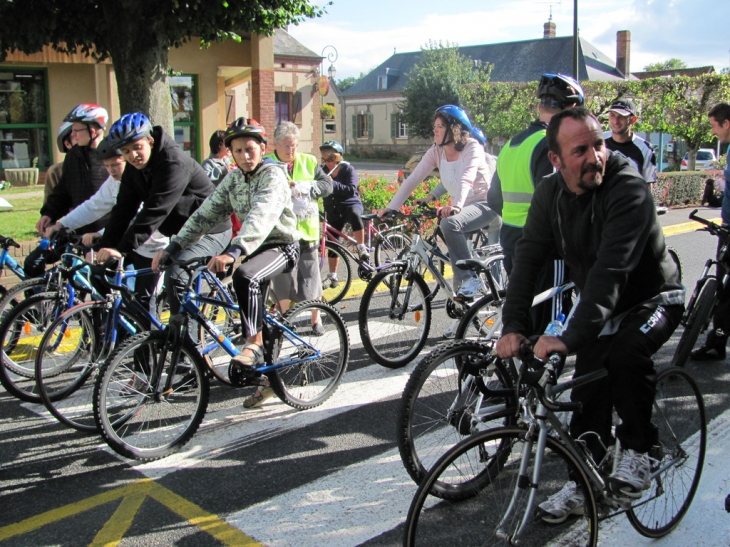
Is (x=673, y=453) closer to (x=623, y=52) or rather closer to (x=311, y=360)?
(x=311, y=360)

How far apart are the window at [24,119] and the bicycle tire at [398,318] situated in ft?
52.9

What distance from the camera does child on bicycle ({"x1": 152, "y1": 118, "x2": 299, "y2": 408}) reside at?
4.39 metres

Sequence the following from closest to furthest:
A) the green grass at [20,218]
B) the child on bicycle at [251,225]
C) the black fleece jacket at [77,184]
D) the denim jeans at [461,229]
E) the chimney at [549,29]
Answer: the child on bicycle at [251,225], the black fleece jacket at [77,184], the denim jeans at [461,229], the green grass at [20,218], the chimney at [549,29]

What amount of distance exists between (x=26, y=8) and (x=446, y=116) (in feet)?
20.3

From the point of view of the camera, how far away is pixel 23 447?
4.26 m

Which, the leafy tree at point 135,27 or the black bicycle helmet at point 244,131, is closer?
the black bicycle helmet at point 244,131

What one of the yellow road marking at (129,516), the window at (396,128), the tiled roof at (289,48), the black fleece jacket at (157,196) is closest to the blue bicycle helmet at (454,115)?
the black fleece jacket at (157,196)

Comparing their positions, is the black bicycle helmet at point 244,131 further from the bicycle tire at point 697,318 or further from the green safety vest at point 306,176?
the bicycle tire at point 697,318

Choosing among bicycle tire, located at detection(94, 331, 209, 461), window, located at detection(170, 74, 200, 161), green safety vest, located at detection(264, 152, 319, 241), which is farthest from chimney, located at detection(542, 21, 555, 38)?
bicycle tire, located at detection(94, 331, 209, 461)

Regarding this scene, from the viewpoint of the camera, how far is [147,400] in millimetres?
4102

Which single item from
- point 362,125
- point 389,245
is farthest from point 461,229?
point 362,125

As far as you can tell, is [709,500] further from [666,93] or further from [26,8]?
[666,93]

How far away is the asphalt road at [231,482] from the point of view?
3.31 m

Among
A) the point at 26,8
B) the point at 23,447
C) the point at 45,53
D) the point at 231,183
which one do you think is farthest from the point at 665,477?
the point at 45,53
